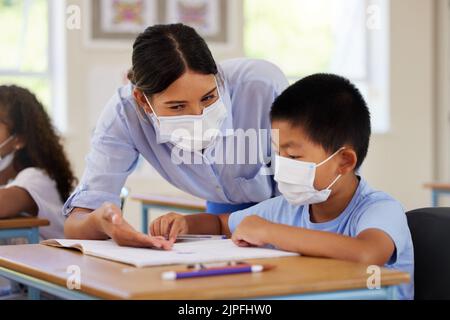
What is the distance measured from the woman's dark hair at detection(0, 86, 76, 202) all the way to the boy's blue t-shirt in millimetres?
1316

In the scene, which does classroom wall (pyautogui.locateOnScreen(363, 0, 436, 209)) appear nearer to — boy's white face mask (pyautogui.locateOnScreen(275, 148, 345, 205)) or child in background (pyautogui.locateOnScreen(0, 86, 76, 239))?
child in background (pyautogui.locateOnScreen(0, 86, 76, 239))

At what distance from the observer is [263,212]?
1.93m

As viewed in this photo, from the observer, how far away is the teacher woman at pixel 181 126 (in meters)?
1.91

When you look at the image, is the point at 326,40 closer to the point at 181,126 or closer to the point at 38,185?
the point at 38,185

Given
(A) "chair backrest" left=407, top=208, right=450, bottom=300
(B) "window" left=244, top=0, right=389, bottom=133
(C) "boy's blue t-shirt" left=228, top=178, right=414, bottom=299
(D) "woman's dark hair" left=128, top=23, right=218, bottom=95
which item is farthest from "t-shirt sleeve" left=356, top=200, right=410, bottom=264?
(B) "window" left=244, top=0, right=389, bottom=133

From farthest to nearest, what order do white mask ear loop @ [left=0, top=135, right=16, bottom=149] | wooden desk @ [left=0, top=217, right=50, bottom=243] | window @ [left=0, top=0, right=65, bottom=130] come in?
window @ [left=0, top=0, right=65, bottom=130], white mask ear loop @ [left=0, top=135, right=16, bottom=149], wooden desk @ [left=0, top=217, right=50, bottom=243]

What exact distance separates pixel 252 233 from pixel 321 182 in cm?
20

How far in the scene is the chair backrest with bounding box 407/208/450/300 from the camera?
5.49ft

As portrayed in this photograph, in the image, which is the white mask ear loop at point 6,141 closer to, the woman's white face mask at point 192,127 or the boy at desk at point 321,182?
the woman's white face mask at point 192,127

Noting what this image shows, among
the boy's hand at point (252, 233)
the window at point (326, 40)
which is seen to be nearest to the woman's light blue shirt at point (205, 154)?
the boy's hand at point (252, 233)

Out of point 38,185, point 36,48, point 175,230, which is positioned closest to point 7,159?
point 38,185

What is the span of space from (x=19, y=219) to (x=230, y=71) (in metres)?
0.97

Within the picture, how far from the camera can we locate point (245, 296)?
3.88 feet

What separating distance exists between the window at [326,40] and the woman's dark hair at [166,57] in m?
4.09
